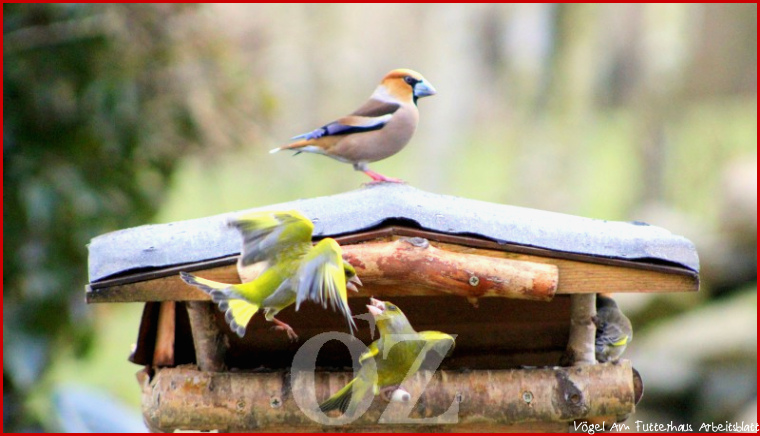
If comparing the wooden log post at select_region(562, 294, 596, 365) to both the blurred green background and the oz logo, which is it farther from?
the blurred green background

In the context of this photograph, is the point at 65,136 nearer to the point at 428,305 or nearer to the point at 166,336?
the point at 166,336

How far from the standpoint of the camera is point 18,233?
4.70 meters

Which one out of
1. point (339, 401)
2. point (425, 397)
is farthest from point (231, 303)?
point (425, 397)

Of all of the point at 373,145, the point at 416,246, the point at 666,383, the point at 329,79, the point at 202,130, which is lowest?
the point at 666,383

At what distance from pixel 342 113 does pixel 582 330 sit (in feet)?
21.9

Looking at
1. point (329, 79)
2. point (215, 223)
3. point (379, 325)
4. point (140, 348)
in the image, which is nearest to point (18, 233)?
point (140, 348)

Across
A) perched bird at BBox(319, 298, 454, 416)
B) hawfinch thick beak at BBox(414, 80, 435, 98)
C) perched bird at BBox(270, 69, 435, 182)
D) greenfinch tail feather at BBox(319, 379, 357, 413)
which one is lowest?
greenfinch tail feather at BBox(319, 379, 357, 413)

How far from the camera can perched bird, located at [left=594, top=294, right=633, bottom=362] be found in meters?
2.62

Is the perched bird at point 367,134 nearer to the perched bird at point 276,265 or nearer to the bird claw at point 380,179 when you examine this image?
the bird claw at point 380,179

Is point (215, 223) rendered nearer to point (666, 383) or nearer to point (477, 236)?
point (477, 236)

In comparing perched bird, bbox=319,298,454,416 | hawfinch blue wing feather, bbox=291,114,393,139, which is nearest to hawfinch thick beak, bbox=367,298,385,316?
perched bird, bbox=319,298,454,416

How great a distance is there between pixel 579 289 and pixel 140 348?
1296mm

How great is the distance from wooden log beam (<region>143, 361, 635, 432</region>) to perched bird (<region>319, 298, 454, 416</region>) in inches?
5.1

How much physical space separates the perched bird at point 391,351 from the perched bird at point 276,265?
0.39 feet
